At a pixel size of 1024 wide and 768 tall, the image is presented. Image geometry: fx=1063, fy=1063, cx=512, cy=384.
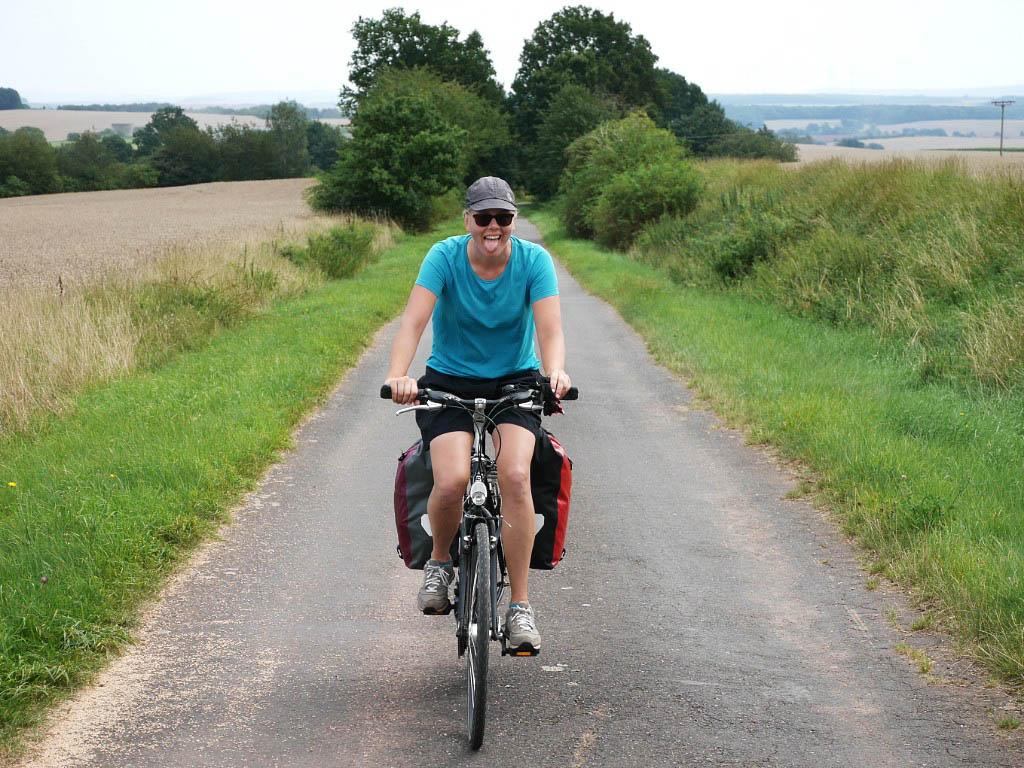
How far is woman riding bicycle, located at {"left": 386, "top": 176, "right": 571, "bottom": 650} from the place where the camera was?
420 cm

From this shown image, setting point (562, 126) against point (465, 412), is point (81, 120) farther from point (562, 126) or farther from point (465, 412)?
point (465, 412)

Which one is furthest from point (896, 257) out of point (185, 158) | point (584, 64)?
point (185, 158)

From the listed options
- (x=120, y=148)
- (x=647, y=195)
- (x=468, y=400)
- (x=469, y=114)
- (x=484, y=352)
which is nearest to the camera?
(x=468, y=400)

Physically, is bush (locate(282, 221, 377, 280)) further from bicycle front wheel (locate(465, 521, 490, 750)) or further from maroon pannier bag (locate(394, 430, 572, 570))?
bicycle front wheel (locate(465, 521, 490, 750))

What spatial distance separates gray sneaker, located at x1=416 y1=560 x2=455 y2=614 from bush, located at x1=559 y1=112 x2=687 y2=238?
31.6 meters

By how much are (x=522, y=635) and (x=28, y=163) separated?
3633 inches

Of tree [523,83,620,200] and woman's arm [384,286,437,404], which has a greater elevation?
tree [523,83,620,200]

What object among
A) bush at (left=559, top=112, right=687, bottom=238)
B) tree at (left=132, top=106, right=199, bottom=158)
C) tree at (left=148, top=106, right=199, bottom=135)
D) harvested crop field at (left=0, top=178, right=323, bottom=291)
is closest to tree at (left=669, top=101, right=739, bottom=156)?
harvested crop field at (left=0, top=178, right=323, bottom=291)

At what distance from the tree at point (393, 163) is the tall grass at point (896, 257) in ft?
66.2

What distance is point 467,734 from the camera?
4043mm

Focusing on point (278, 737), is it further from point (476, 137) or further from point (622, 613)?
point (476, 137)

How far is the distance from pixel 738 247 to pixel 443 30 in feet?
239

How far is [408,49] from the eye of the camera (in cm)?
8844

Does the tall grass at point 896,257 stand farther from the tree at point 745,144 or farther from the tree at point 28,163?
the tree at point 28,163
